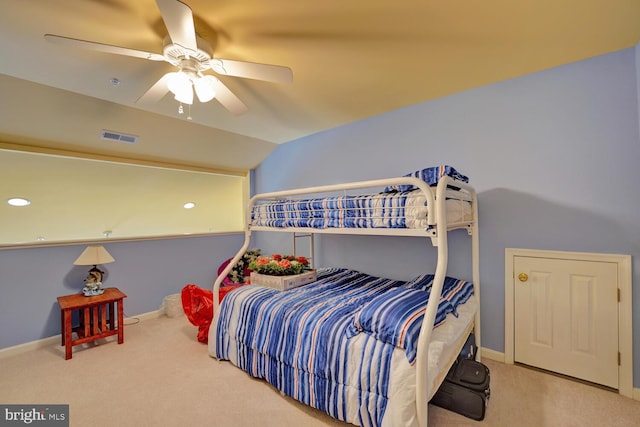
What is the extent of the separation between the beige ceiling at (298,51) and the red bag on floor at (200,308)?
6.07ft

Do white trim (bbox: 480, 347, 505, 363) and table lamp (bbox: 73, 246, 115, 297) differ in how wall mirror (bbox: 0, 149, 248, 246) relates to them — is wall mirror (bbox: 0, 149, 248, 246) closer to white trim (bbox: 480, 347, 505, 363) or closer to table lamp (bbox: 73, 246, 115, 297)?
table lamp (bbox: 73, 246, 115, 297)

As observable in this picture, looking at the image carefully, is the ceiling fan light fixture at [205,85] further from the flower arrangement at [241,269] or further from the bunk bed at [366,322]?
the flower arrangement at [241,269]

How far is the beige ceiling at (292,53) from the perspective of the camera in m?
1.54

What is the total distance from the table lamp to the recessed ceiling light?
0.86m

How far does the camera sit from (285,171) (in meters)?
4.24

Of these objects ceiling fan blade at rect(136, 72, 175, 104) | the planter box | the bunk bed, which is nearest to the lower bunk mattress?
the bunk bed

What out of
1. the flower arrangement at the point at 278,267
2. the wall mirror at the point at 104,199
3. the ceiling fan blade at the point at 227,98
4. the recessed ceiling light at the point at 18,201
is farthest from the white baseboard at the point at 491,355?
the recessed ceiling light at the point at 18,201

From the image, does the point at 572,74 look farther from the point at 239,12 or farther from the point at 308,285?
the point at 308,285

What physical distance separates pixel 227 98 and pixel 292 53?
55 centimetres

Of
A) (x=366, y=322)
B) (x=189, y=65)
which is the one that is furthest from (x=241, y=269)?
(x=189, y=65)

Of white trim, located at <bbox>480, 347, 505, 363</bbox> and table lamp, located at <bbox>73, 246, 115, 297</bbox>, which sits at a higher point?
table lamp, located at <bbox>73, 246, 115, 297</bbox>

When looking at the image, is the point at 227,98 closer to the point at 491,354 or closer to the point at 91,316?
the point at 91,316

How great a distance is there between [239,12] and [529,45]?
186cm

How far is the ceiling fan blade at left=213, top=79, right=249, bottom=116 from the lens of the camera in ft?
6.21
